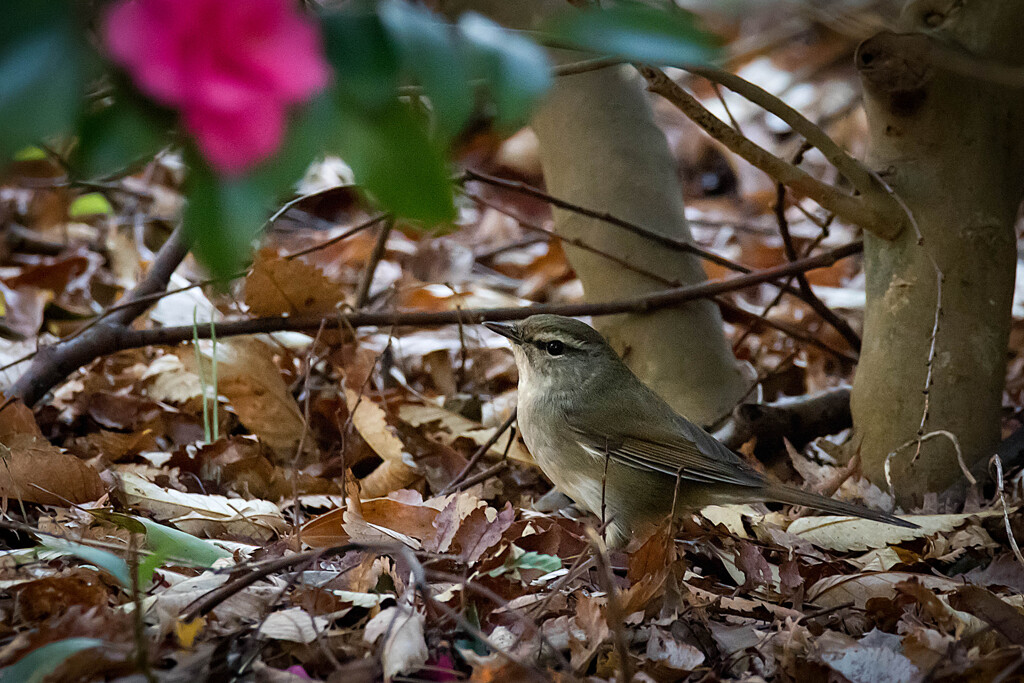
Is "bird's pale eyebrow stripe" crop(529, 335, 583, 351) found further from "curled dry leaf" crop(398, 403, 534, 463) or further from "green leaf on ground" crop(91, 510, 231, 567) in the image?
"green leaf on ground" crop(91, 510, 231, 567)

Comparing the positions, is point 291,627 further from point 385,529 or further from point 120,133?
point 120,133

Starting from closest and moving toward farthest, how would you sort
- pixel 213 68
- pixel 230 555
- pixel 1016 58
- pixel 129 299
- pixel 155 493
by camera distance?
1. pixel 213 68
2. pixel 230 555
3. pixel 155 493
4. pixel 1016 58
5. pixel 129 299

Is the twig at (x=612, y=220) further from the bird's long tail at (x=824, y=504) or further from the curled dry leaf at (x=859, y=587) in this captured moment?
the curled dry leaf at (x=859, y=587)

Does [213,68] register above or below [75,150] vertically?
above

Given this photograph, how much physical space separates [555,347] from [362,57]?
294cm

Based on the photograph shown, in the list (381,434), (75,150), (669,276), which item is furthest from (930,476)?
(75,150)

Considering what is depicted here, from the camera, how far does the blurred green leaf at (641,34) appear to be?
3.80 feet

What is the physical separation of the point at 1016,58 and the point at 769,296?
3213 mm

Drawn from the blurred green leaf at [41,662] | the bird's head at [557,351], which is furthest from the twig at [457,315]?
the blurred green leaf at [41,662]

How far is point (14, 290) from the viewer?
4.95 metres

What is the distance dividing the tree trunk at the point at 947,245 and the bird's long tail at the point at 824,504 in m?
0.46

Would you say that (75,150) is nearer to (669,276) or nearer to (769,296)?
(669,276)

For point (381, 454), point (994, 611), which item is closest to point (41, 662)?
point (381, 454)

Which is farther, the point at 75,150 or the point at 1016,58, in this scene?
the point at 1016,58
